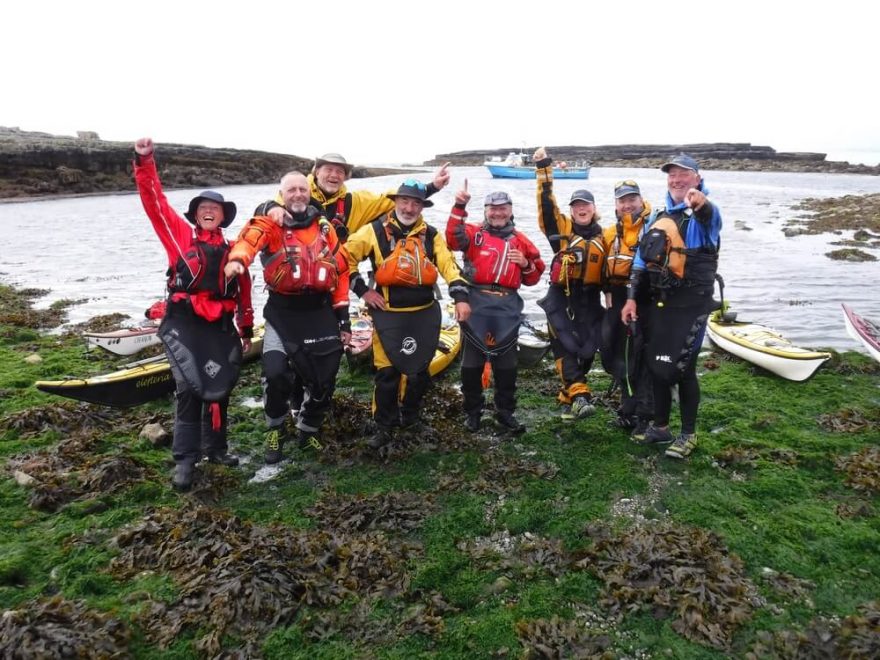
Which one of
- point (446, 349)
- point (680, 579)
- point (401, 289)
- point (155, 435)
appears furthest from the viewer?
point (446, 349)

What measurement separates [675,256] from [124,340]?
326 inches

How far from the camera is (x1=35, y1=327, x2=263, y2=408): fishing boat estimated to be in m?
6.14

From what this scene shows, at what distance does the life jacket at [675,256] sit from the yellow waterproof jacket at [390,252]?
186cm

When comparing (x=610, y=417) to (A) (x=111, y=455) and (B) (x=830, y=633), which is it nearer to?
(B) (x=830, y=633)

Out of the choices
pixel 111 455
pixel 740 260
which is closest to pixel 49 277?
pixel 111 455

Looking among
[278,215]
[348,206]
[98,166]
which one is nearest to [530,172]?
[98,166]

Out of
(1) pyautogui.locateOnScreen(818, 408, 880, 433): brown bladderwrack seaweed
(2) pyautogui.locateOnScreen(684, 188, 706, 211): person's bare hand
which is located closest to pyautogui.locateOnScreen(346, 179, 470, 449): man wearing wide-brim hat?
Answer: (2) pyautogui.locateOnScreen(684, 188, 706, 211): person's bare hand

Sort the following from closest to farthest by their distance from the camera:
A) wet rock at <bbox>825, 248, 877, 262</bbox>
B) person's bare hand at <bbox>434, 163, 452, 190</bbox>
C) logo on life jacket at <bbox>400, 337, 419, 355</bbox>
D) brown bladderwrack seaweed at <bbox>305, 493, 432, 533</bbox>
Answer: brown bladderwrack seaweed at <bbox>305, 493, 432, 533</bbox> → logo on life jacket at <bbox>400, 337, 419, 355</bbox> → person's bare hand at <bbox>434, 163, 452, 190</bbox> → wet rock at <bbox>825, 248, 877, 262</bbox>

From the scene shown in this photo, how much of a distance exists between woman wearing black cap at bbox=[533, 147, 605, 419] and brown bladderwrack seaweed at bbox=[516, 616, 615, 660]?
328 centimetres

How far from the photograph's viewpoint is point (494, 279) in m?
5.99

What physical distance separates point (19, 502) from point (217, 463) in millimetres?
1610

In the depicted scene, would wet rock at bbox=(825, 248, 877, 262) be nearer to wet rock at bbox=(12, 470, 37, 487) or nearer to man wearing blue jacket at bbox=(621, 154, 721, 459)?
man wearing blue jacket at bbox=(621, 154, 721, 459)

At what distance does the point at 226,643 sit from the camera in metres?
3.41

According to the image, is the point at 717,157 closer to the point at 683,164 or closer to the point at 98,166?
the point at 98,166
